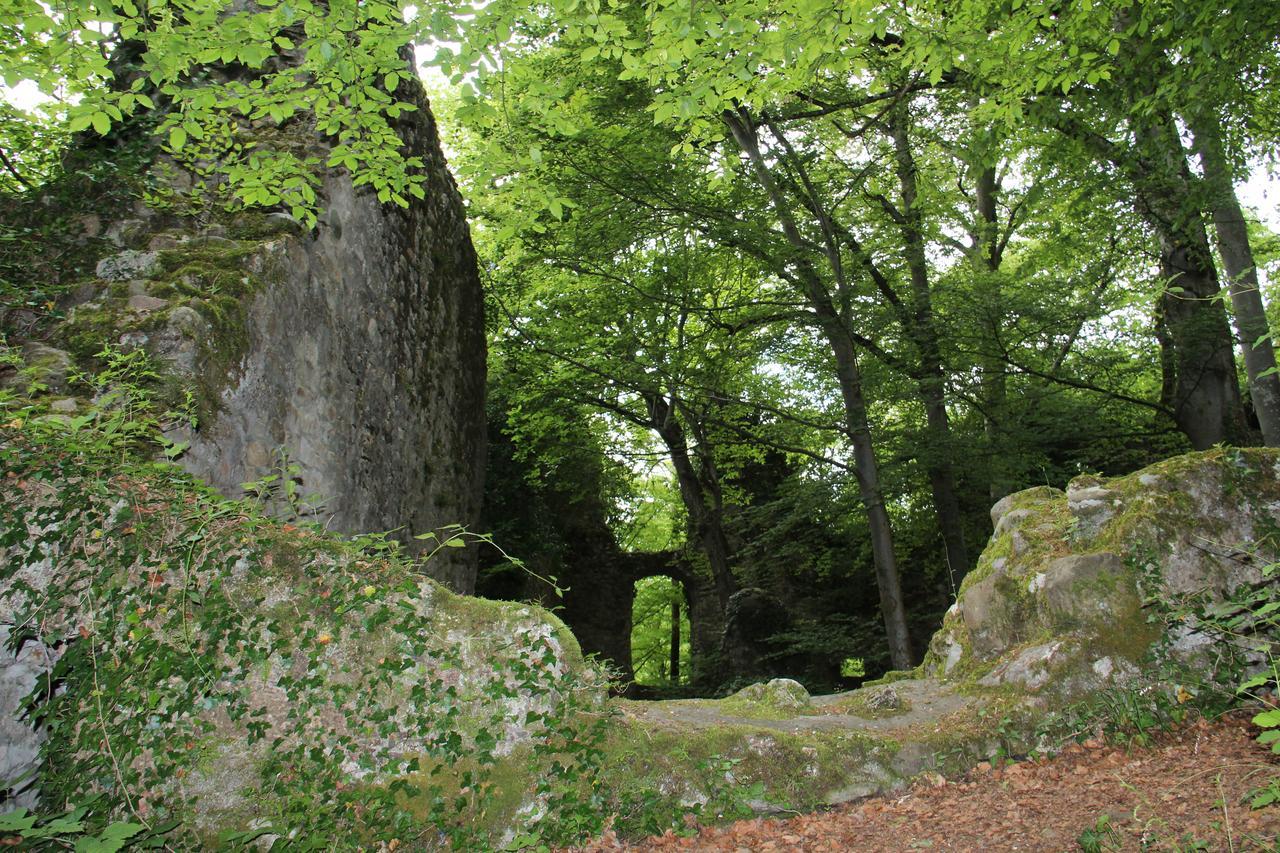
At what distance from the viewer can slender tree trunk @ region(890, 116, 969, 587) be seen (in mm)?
10750

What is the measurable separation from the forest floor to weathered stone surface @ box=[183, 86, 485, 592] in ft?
11.1

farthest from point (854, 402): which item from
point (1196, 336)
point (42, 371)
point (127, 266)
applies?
point (42, 371)

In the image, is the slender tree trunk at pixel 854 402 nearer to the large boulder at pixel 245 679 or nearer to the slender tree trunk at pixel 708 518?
the slender tree trunk at pixel 708 518

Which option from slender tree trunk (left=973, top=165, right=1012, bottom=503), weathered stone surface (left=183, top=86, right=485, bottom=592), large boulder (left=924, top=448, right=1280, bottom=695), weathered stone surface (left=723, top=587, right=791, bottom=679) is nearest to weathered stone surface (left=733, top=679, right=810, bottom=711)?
large boulder (left=924, top=448, right=1280, bottom=695)

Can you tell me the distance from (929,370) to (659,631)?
56.0ft

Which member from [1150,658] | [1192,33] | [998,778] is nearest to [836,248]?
[1192,33]

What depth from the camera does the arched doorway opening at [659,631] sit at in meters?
24.2

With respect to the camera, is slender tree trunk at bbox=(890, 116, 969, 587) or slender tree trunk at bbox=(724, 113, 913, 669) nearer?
slender tree trunk at bbox=(724, 113, 913, 669)

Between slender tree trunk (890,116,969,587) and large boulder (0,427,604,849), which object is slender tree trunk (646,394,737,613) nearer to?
slender tree trunk (890,116,969,587)

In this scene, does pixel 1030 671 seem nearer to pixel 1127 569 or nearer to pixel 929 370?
pixel 1127 569

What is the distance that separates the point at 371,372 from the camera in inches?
266

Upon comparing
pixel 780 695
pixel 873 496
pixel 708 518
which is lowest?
pixel 780 695

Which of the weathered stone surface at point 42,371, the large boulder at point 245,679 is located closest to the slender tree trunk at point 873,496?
the large boulder at point 245,679

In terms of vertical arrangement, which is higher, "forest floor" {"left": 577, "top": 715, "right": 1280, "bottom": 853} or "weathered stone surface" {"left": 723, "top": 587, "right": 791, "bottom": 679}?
"weathered stone surface" {"left": 723, "top": 587, "right": 791, "bottom": 679}
